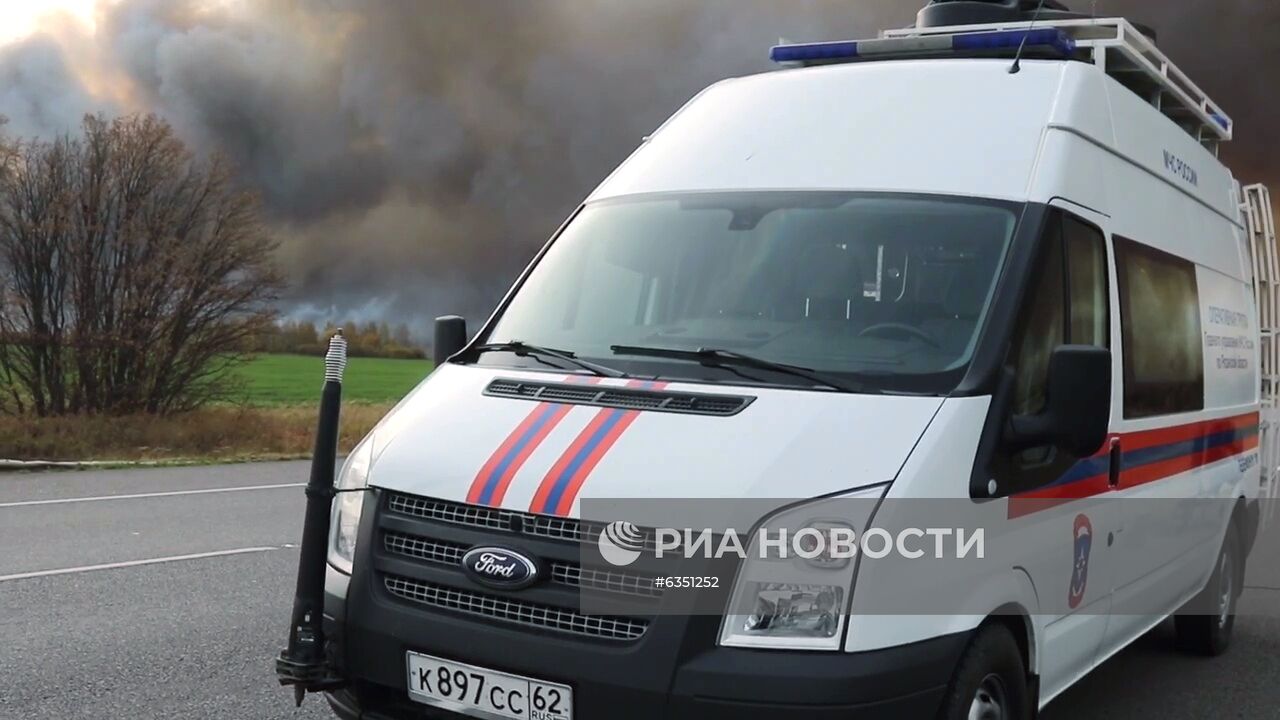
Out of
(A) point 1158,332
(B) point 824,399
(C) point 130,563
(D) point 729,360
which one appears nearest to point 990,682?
(B) point 824,399

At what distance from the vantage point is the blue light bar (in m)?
5.43

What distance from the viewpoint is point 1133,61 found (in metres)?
6.20

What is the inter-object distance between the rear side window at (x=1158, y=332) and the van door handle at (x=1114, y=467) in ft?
0.66

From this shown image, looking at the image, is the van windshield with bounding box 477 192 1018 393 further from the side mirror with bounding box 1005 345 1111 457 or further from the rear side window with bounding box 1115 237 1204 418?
the rear side window with bounding box 1115 237 1204 418

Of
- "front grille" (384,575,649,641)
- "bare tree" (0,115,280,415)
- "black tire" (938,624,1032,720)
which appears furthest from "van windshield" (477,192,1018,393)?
"bare tree" (0,115,280,415)

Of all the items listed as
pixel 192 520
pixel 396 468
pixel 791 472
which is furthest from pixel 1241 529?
pixel 192 520

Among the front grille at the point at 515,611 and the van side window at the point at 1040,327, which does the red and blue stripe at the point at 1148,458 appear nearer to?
the van side window at the point at 1040,327

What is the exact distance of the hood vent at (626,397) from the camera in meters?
3.92

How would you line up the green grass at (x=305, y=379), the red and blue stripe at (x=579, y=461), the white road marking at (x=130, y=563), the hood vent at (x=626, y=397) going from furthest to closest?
the green grass at (x=305, y=379)
the white road marking at (x=130, y=563)
the hood vent at (x=626, y=397)
the red and blue stripe at (x=579, y=461)

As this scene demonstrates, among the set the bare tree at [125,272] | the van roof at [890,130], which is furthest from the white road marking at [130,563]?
the bare tree at [125,272]

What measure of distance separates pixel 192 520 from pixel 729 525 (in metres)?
8.04

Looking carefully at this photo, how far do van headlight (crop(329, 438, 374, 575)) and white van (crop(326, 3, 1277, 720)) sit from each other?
0.02m

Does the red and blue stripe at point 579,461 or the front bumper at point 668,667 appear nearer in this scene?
the front bumper at point 668,667

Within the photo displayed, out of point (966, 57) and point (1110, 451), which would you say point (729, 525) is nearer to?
point (1110, 451)
